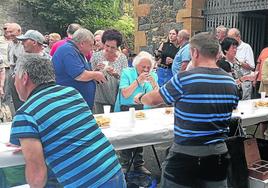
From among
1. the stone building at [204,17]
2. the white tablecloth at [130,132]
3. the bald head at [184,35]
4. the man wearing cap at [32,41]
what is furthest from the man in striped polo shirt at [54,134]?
the stone building at [204,17]

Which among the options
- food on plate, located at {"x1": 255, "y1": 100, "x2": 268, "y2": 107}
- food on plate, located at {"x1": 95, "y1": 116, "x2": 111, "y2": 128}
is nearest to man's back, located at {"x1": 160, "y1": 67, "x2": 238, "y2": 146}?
food on plate, located at {"x1": 95, "y1": 116, "x2": 111, "y2": 128}

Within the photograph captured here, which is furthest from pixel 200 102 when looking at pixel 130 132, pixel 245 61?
pixel 245 61

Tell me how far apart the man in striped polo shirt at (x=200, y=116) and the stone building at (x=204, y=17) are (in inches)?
239

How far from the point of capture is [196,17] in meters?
9.15

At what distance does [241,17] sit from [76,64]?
563 centimetres

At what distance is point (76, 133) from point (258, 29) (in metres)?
7.89

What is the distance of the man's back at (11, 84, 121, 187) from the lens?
1974mm

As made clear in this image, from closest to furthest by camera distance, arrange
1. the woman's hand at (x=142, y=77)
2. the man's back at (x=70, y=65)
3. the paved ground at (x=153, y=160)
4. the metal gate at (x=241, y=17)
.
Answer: the man's back at (x=70, y=65) → the woman's hand at (x=142, y=77) → the paved ground at (x=153, y=160) → the metal gate at (x=241, y=17)

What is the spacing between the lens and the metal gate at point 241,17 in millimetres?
8438

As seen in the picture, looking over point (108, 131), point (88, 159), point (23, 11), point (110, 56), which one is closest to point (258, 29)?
point (110, 56)

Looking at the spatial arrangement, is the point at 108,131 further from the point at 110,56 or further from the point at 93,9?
the point at 93,9

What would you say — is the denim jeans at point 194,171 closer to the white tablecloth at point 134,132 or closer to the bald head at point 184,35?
the white tablecloth at point 134,132

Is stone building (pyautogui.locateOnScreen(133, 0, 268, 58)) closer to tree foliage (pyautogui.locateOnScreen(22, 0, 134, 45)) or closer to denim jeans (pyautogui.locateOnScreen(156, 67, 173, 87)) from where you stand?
denim jeans (pyautogui.locateOnScreen(156, 67, 173, 87))

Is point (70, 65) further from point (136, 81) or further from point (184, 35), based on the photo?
point (184, 35)
